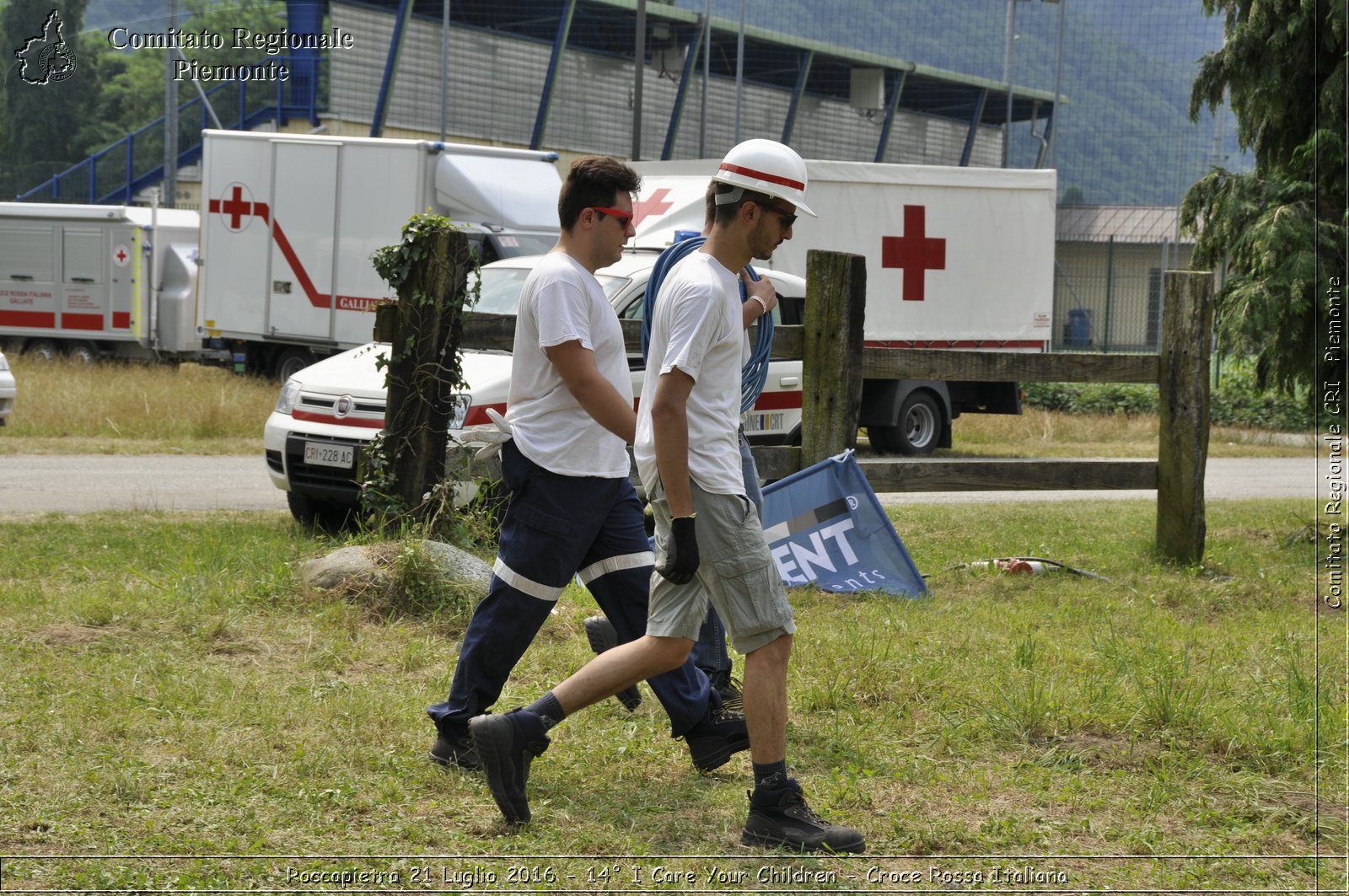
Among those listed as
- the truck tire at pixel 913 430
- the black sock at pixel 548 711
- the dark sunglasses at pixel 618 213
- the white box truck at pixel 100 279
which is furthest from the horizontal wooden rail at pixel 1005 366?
the white box truck at pixel 100 279

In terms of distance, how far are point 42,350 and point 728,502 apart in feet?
76.4

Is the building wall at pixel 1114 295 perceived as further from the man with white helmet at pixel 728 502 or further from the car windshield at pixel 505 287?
the man with white helmet at pixel 728 502

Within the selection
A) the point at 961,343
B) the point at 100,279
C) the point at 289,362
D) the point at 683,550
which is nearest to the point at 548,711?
the point at 683,550

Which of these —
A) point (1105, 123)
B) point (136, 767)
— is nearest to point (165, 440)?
point (136, 767)

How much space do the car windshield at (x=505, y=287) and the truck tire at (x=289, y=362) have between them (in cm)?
936

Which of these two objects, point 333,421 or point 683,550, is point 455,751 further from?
point 333,421

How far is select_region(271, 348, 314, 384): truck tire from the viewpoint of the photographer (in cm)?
1947

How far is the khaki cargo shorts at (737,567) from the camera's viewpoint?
12.4 ft

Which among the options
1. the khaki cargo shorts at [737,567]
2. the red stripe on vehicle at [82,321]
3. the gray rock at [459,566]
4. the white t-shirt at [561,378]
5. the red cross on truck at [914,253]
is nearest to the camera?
the khaki cargo shorts at [737,567]

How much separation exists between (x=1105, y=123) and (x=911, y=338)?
23964 mm

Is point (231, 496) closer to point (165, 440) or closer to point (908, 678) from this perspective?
point (165, 440)

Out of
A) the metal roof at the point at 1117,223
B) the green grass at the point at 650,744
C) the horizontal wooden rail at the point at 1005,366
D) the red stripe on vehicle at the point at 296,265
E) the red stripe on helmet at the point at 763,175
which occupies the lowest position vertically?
the green grass at the point at 650,744

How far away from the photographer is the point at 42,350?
24.3 m

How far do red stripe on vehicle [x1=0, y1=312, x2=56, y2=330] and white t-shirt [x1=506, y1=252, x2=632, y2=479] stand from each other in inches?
873
